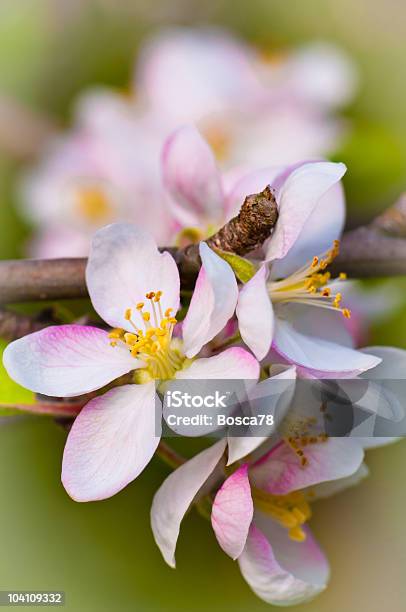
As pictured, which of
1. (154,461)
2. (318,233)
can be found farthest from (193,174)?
(154,461)

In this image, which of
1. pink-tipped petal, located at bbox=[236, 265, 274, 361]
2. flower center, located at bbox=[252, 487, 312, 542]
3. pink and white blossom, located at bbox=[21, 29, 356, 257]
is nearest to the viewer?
pink-tipped petal, located at bbox=[236, 265, 274, 361]

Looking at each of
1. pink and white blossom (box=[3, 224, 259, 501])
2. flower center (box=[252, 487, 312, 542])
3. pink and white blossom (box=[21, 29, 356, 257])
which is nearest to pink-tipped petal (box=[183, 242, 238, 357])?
pink and white blossom (box=[3, 224, 259, 501])

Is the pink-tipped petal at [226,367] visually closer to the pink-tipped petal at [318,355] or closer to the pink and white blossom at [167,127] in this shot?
the pink-tipped petal at [318,355]

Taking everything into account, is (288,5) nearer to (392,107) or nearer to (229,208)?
(392,107)

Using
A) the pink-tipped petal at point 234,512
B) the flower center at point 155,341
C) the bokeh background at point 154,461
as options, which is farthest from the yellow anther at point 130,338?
the bokeh background at point 154,461

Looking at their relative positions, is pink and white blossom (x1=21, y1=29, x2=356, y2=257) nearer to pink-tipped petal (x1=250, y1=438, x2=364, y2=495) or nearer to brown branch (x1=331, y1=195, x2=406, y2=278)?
brown branch (x1=331, y1=195, x2=406, y2=278)

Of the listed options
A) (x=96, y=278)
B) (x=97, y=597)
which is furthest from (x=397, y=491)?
(x=96, y=278)

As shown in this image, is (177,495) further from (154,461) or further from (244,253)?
(154,461)
